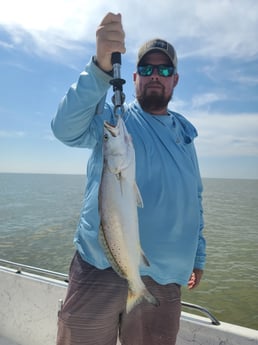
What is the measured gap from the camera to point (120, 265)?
222cm

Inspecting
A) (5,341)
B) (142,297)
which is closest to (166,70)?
(142,297)

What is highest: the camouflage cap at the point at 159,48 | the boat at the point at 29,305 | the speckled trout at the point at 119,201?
the camouflage cap at the point at 159,48

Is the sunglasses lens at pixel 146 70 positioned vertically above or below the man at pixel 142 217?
above

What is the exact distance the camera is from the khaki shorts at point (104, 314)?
104 inches

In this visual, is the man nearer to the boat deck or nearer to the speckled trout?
the speckled trout

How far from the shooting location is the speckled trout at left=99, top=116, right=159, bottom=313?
214 cm

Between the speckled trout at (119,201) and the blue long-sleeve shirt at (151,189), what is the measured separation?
435mm

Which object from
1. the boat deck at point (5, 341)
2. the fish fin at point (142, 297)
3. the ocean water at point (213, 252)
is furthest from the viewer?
the ocean water at point (213, 252)

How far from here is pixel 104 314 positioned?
2662 mm

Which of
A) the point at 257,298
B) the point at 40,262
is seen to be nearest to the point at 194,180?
the point at 257,298

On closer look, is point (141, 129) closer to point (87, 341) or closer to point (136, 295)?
point (136, 295)

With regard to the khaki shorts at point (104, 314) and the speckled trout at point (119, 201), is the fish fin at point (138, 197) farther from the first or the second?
the khaki shorts at point (104, 314)

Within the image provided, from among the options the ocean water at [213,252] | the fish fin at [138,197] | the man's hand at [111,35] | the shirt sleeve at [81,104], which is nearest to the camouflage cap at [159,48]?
the shirt sleeve at [81,104]

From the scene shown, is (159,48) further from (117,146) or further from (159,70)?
(117,146)
